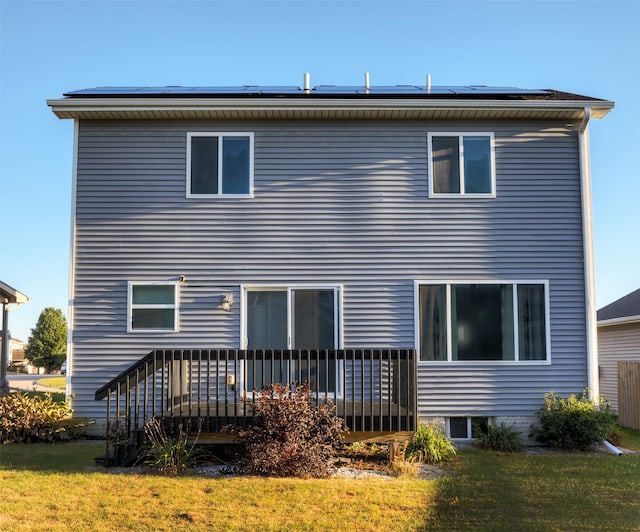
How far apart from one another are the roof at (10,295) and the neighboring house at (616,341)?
565 inches

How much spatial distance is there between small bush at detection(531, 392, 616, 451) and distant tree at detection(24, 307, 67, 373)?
34.9 m

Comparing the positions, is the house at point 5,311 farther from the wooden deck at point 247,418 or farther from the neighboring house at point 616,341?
the neighboring house at point 616,341

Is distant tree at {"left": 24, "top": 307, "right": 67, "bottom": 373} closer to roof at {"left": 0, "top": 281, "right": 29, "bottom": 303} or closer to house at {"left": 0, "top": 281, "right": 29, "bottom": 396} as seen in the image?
house at {"left": 0, "top": 281, "right": 29, "bottom": 396}

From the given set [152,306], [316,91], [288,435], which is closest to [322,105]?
[316,91]

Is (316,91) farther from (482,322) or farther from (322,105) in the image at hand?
(482,322)

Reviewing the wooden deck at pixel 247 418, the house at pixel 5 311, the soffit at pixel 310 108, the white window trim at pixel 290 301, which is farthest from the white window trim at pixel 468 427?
the house at pixel 5 311

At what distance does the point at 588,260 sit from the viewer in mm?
10680

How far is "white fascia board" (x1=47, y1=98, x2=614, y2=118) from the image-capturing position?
10.4 metres

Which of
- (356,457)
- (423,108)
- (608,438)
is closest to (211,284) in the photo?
(356,457)

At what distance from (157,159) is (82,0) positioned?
144 inches

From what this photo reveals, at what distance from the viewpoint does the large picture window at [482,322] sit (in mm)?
10617

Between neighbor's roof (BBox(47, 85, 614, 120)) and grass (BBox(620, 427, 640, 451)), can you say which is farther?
grass (BBox(620, 427, 640, 451))

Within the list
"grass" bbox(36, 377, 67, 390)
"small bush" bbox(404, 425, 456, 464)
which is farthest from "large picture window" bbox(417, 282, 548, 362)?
"grass" bbox(36, 377, 67, 390)

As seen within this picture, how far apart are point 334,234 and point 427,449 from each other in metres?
3.83
